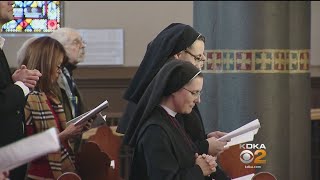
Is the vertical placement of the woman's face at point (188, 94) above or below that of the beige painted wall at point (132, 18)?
below

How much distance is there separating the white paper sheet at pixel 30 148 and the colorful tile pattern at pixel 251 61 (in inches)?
146

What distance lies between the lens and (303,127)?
6.66 metres

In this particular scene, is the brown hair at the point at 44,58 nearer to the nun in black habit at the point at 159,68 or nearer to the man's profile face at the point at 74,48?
the nun in black habit at the point at 159,68

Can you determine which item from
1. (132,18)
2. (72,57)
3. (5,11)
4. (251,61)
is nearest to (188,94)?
(5,11)

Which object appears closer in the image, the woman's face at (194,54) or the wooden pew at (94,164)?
the woman's face at (194,54)

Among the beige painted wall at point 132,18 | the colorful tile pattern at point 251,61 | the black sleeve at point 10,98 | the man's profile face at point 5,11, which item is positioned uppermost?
the beige painted wall at point 132,18

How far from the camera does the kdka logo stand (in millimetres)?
5109

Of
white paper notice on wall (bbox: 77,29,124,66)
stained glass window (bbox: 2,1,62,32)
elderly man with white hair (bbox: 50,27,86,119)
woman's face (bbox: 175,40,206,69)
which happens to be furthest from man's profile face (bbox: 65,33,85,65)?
stained glass window (bbox: 2,1,62,32)

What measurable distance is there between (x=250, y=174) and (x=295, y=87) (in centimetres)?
182

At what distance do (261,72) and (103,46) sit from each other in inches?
198

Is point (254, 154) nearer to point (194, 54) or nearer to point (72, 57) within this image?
point (194, 54)

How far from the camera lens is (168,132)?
4.00 m

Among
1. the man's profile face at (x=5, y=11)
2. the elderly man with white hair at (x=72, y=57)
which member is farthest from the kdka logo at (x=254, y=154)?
the man's profile face at (x=5, y=11)

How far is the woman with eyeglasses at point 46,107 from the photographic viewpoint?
500 centimetres
